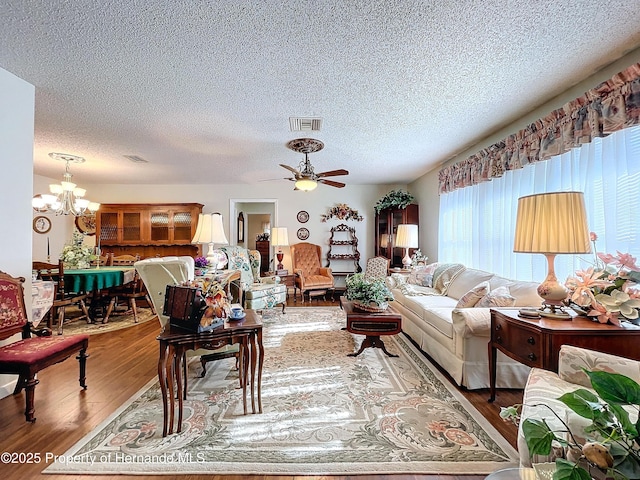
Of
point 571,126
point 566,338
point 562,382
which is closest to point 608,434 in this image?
point 562,382

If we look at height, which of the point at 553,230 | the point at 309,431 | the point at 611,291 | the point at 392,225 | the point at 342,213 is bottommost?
the point at 309,431

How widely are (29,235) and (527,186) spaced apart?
4514 mm

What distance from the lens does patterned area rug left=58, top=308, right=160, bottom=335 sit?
12.7 ft

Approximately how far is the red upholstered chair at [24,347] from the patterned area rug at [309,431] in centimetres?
56

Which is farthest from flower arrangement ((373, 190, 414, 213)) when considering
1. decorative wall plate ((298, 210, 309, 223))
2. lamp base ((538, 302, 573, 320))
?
lamp base ((538, 302, 573, 320))

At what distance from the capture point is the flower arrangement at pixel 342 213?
20.9ft

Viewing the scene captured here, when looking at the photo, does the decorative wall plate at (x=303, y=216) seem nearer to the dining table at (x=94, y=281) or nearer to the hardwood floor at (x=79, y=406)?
the dining table at (x=94, y=281)

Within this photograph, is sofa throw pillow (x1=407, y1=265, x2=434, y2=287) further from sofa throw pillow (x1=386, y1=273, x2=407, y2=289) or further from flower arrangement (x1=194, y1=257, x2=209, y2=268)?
flower arrangement (x1=194, y1=257, x2=209, y2=268)

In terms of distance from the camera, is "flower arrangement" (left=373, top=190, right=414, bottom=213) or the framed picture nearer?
"flower arrangement" (left=373, top=190, right=414, bottom=213)

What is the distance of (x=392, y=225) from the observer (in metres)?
5.93

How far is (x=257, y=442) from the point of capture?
1698 millimetres

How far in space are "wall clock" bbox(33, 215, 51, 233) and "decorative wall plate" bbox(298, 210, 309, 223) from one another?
16.4 ft

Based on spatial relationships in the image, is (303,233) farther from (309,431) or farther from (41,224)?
(41,224)

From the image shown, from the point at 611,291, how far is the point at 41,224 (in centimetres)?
Result: 820
